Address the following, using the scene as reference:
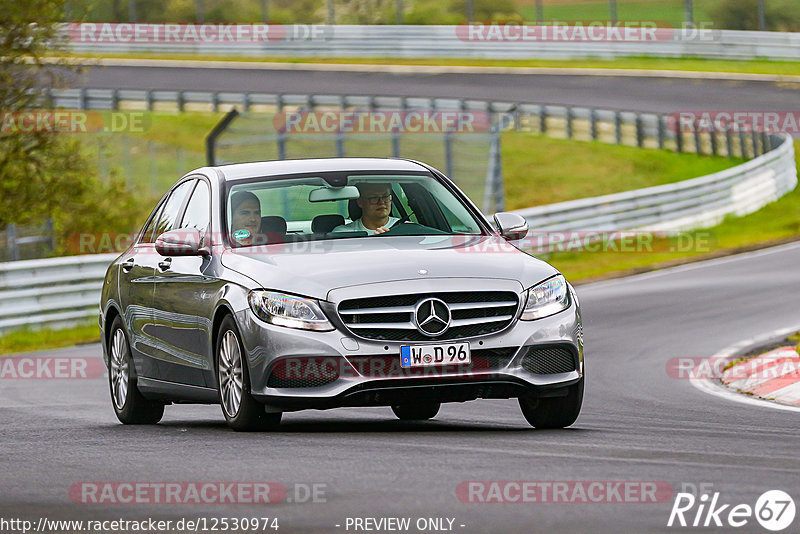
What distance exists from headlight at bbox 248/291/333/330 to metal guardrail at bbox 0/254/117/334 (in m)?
13.1

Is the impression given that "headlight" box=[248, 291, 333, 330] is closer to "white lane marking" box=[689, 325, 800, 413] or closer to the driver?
the driver

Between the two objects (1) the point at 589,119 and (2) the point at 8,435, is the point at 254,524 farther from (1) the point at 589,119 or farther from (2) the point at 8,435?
(1) the point at 589,119

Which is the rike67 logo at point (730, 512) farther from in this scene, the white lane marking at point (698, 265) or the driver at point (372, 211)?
the white lane marking at point (698, 265)

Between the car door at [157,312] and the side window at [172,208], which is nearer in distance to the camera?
the car door at [157,312]

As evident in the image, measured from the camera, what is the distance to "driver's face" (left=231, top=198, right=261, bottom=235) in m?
9.74

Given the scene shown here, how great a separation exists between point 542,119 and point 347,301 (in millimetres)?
36831

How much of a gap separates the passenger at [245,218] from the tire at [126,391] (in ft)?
5.56

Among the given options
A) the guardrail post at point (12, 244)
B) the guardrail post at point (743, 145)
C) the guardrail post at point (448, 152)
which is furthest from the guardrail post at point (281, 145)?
the guardrail post at point (743, 145)

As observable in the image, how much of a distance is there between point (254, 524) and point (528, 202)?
3227cm

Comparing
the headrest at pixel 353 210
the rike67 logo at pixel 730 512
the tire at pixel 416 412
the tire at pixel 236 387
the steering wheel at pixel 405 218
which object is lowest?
the tire at pixel 416 412

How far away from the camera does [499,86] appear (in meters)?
51.8

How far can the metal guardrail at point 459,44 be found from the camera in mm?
54812

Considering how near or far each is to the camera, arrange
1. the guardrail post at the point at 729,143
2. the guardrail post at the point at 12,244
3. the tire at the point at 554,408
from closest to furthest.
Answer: the tire at the point at 554,408 < the guardrail post at the point at 12,244 < the guardrail post at the point at 729,143

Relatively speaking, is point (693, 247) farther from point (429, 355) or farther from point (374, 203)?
point (429, 355)
